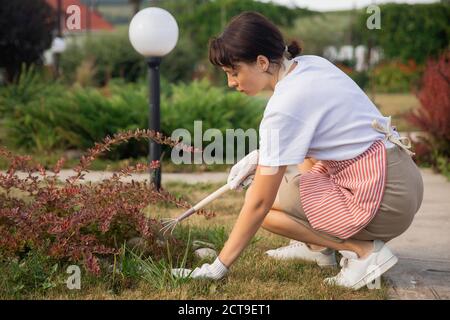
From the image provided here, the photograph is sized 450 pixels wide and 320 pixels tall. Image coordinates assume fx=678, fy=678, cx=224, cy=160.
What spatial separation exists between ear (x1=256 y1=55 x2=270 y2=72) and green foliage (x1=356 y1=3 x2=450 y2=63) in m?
19.7

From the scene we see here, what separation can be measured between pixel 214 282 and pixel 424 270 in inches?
42.0

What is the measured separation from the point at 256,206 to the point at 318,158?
0.36 metres

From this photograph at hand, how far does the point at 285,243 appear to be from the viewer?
3695 millimetres

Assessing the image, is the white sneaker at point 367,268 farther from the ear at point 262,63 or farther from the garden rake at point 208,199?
the ear at point 262,63

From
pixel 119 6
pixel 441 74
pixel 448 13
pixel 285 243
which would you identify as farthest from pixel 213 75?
pixel 119 6

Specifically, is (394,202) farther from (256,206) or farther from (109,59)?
(109,59)

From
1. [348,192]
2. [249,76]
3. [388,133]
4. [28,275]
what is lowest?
[28,275]

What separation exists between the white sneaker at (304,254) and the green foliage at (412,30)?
63.3 feet

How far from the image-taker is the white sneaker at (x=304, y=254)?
3242mm

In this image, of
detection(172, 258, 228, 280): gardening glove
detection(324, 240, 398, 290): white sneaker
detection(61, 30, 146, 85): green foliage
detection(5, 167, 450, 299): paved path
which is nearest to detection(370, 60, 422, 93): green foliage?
detection(61, 30, 146, 85): green foliage

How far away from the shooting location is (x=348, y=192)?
2873 mm

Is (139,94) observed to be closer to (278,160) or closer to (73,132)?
(73,132)

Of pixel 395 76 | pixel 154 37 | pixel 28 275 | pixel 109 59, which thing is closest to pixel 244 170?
pixel 28 275

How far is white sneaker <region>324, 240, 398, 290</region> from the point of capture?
9.41ft
